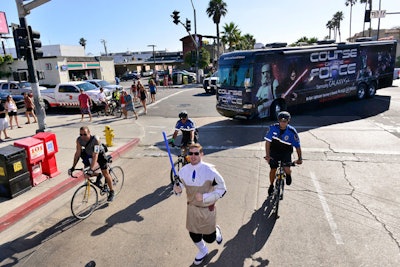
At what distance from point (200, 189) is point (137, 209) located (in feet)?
8.67

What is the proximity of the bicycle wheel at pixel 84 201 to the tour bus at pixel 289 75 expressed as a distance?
26.1 feet

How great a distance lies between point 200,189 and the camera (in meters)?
3.61

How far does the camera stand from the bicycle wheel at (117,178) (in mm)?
6637

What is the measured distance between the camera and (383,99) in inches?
682

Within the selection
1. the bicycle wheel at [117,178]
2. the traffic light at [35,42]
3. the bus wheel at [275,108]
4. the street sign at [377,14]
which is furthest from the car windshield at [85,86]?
the street sign at [377,14]

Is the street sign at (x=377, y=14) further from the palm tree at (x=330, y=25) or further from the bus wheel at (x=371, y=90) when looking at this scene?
the palm tree at (x=330, y=25)

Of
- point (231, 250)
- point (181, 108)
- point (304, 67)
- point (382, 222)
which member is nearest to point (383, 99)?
point (304, 67)

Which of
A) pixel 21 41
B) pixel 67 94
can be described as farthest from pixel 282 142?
pixel 67 94

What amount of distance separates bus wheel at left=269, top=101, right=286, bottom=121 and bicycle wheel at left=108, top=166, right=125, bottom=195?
26.8ft

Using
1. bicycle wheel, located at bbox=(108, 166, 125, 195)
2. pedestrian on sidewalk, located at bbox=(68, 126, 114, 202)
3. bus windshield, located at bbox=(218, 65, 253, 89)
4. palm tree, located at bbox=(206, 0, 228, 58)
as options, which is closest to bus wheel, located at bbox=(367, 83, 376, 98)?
bus windshield, located at bbox=(218, 65, 253, 89)

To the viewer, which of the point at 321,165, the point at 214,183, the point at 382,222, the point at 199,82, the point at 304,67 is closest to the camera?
the point at 214,183

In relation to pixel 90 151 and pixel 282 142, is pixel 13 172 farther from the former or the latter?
pixel 282 142

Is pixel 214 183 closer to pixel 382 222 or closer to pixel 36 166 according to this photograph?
pixel 382 222

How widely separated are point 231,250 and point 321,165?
4.43 metres
